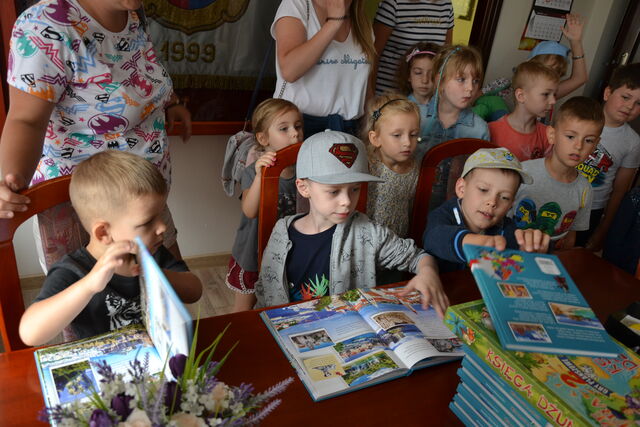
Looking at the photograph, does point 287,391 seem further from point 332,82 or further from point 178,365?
point 332,82

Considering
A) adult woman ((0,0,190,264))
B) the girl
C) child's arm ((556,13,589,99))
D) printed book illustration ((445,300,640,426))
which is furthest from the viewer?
child's arm ((556,13,589,99))

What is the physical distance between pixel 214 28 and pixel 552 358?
218cm

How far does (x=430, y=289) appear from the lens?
1.26m

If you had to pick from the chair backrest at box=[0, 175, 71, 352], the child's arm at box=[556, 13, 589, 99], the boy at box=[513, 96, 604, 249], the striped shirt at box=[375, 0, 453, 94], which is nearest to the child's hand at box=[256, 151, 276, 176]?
the chair backrest at box=[0, 175, 71, 352]

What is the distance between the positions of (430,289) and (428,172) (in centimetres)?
61

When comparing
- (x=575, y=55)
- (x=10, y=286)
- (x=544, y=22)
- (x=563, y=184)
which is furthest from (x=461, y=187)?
(x=544, y=22)

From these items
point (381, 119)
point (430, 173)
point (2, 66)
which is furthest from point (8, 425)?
point (2, 66)

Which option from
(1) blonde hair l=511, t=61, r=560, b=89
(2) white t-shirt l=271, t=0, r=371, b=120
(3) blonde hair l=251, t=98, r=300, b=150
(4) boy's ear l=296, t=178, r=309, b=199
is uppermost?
(1) blonde hair l=511, t=61, r=560, b=89

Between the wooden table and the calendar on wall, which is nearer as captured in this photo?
the wooden table

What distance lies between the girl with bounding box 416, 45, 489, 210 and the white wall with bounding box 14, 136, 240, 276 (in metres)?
1.18

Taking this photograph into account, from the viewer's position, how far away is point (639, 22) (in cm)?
377

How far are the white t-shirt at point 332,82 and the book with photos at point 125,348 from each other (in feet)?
4.50

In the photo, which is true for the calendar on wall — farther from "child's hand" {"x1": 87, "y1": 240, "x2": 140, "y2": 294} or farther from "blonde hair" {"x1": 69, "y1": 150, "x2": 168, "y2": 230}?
"child's hand" {"x1": 87, "y1": 240, "x2": 140, "y2": 294}

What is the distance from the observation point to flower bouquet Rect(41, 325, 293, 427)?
55cm
